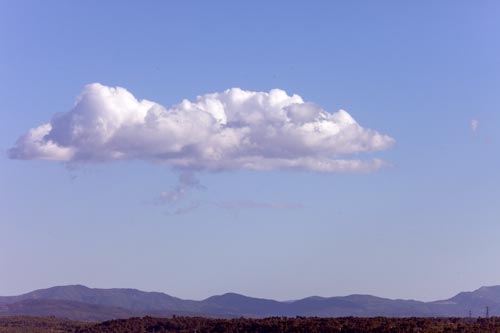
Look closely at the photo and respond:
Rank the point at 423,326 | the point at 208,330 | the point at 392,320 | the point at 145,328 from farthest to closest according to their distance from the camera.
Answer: the point at 145,328 → the point at 208,330 → the point at 392,320 → the point at 423,326

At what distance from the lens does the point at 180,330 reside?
589 ft

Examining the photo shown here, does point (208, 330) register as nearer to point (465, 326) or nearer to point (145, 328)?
point (145, 328)

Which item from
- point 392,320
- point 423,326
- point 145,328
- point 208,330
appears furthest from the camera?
point 145,328

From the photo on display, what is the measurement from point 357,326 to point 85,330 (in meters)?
73.7

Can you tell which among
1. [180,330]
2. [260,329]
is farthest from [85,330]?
[260,329]

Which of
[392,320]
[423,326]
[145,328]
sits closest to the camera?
[423,326]

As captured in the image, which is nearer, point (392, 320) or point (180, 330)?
point (392, 320)

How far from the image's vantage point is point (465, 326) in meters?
149

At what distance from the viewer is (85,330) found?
200 m

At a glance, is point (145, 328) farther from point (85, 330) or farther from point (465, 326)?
point (465, 326)

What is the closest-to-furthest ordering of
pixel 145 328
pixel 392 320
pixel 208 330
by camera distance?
pixel 392 320 < pixel 208 330 < pixel 145 328

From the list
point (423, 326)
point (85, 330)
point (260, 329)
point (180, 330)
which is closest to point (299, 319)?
point (260, 329)

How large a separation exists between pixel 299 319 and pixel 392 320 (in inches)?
827

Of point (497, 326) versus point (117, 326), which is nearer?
point (497, 326)
